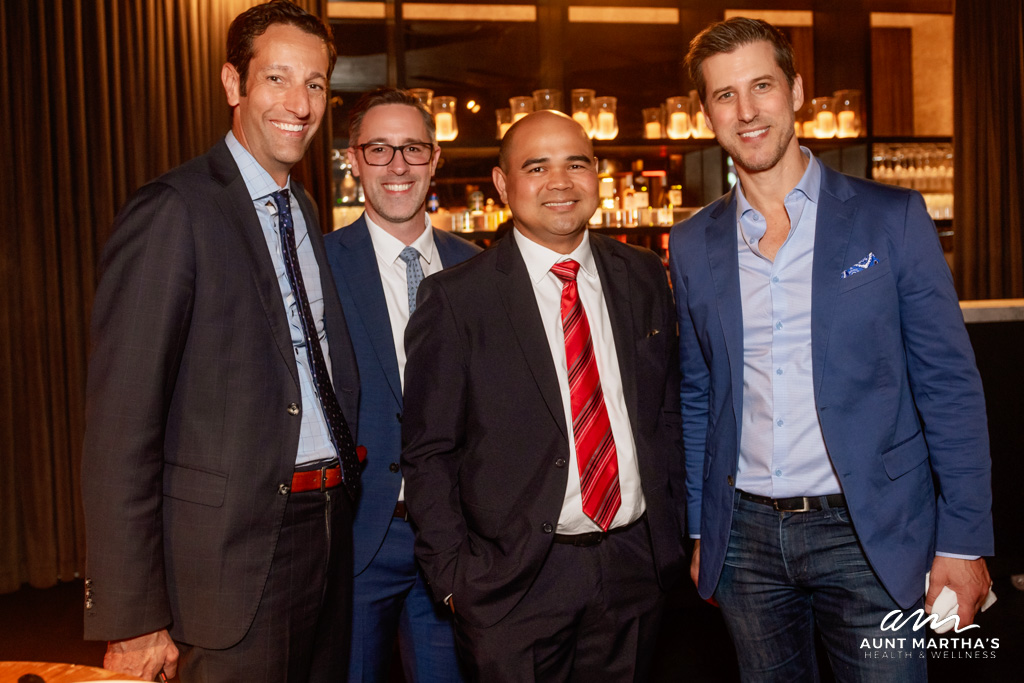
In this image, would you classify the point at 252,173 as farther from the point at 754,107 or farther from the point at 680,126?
the point at 680,126

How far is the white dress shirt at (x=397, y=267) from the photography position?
7.23ft

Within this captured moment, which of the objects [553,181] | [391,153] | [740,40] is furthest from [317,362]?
[740,40]

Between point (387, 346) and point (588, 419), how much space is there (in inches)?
24.3

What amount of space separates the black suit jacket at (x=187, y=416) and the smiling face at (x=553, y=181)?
661 millimetres

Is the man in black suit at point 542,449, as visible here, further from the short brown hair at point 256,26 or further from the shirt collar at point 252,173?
→ the short brown hair at point 256,26

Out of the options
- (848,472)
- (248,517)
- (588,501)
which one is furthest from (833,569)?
(248,517)

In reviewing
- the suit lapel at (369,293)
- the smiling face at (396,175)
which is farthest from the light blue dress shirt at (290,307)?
the smiling face at (396,175)

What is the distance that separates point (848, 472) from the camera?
1706 millimetres

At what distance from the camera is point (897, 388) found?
173cm

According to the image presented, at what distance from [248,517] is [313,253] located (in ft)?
2.26

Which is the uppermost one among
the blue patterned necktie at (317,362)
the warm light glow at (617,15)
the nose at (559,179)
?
the warm light glow at (617,15)

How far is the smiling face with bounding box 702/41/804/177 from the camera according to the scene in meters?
1.84

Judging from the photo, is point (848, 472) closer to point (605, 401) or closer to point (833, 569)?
point (833, 569)

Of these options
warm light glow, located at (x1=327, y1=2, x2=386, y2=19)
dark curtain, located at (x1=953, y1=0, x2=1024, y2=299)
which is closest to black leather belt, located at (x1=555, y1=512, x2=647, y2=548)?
warm light glow, located at (x1=327, y1=2, x2=386, y2=19)
